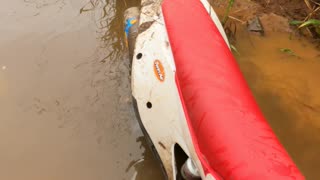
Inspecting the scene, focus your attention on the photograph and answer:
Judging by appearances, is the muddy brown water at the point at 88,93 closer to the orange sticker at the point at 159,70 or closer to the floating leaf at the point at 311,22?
the floating leaf at the point at 311,22

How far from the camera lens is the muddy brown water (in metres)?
2.45

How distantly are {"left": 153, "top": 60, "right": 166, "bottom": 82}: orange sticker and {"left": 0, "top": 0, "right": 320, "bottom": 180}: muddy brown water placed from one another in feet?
1.61

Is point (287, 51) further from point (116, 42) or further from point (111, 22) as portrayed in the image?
point (111, 22)

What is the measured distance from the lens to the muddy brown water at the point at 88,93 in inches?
96.3

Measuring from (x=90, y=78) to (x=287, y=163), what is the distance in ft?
5.50

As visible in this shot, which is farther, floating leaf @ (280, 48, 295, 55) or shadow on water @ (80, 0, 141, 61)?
shadow on water @ (80, 0, 141, 61)

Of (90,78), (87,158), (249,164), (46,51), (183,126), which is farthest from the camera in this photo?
(46,51)

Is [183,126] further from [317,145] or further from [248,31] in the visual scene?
[248,31]

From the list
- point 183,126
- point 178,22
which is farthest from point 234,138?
point 178,22

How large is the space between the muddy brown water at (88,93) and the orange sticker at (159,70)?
491mm

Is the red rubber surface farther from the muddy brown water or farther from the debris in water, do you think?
the debris in water

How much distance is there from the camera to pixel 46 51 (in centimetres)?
311

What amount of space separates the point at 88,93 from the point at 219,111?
4.19ft

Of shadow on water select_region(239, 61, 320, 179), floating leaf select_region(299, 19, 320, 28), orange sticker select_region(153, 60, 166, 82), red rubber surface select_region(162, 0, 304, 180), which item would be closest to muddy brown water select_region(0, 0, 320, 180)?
shadow on water select_region(239, 61, 320, 179)
